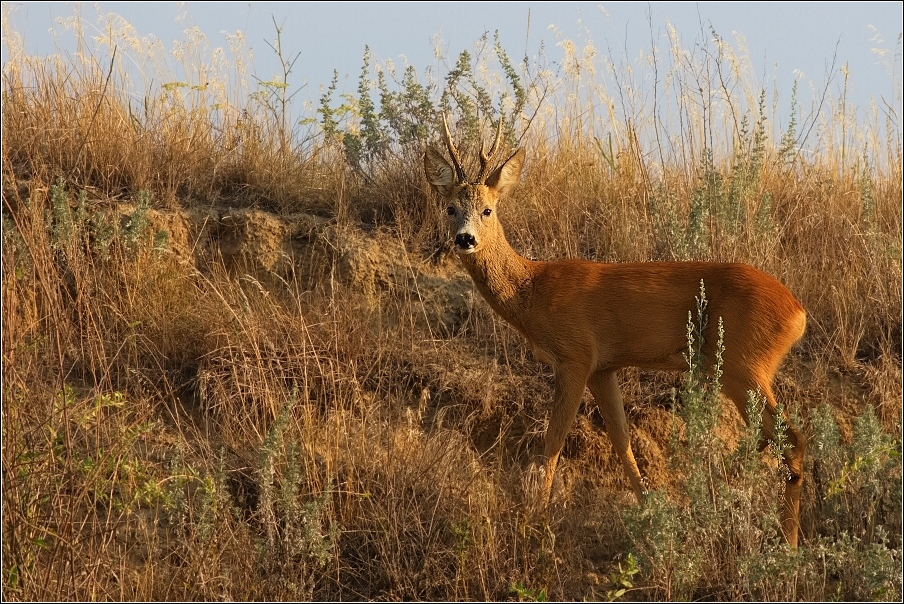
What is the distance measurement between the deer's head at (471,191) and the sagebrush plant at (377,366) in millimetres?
1101

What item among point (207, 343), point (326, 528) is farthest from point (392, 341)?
point (326, 528)

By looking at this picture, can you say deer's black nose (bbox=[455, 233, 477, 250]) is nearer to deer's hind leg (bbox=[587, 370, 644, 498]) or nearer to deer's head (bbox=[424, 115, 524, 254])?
deer's head (bbox=[424, 115, 524, 254])

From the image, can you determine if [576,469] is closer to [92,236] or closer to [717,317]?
[717,317]

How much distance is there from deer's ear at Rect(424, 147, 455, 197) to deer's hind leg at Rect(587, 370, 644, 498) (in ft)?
5.02

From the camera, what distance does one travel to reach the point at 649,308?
664 cm

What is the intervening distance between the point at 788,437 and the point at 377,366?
8.99 ft

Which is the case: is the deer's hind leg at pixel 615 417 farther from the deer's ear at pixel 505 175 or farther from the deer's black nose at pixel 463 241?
the deer's ear at pixel 505 175

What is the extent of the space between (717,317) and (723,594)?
1564 millimetres

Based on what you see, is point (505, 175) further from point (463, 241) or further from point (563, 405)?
point (563, 405)

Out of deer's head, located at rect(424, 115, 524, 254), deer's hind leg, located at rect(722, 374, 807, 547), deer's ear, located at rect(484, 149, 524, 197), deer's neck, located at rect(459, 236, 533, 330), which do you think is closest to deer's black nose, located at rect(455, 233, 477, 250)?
deer's head, located at rect(424, 115, 524, 254)

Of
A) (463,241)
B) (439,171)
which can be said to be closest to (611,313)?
(463,241)

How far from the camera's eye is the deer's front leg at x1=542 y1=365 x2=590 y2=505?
6707 mm

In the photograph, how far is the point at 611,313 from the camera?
6.74 metres

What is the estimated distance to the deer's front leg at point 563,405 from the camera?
6.71 meters
